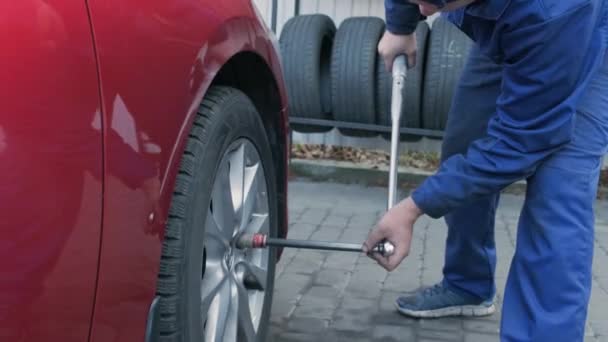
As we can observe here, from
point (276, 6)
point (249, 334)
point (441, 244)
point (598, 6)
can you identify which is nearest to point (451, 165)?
point (598, 6)

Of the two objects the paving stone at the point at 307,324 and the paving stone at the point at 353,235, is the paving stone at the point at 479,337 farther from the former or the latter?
the paving stone at the point at 353,235

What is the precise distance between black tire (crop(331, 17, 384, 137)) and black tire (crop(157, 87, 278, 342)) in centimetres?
318

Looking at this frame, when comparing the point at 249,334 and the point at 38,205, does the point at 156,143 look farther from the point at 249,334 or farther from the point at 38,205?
the point at 249,334

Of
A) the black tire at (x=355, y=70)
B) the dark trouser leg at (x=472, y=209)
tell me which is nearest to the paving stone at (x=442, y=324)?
the dark trouser leg at (x=472, y=209)

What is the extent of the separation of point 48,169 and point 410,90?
13.3ft

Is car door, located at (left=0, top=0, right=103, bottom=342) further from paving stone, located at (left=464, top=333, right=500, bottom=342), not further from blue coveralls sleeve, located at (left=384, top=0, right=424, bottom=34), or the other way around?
paving stone, located at (left=464, top=333, right=500, bottom=342)

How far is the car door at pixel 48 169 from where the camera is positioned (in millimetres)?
1304

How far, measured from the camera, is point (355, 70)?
5270 mm

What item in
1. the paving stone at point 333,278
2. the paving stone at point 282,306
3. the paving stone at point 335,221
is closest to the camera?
the paving stone at point 282,306

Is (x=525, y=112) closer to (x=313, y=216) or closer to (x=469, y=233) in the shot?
(x=469, y=233)

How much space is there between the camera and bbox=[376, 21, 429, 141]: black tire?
5227 mm

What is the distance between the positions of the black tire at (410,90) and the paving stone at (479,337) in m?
2.26

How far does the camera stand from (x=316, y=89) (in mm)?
5438

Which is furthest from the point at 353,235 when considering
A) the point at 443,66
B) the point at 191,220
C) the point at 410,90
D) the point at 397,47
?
the point at 191,220
